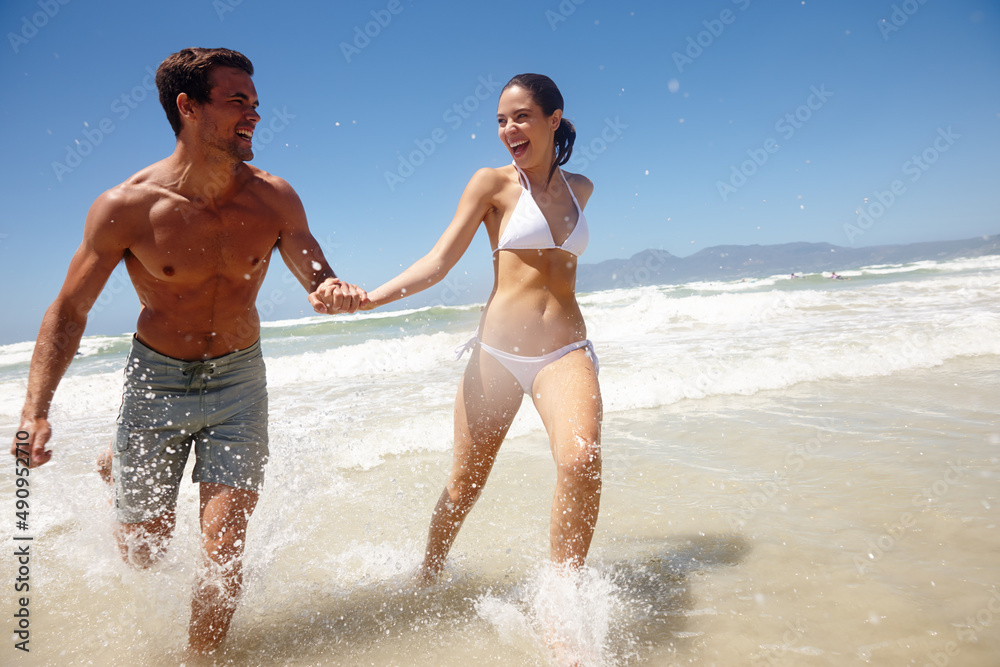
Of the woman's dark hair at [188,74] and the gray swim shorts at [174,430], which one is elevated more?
the woman's dark hair at [188,74]

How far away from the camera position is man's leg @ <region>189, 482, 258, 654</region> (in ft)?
7.89

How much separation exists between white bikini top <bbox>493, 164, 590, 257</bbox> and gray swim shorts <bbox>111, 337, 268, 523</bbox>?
57.9 inches

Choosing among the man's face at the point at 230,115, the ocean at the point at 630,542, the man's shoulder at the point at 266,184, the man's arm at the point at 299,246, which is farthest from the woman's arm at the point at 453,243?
the ocean at the point at 630,542

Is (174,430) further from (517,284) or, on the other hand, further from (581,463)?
(581,463)

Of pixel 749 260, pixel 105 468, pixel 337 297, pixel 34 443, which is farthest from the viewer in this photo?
pixel 749 260

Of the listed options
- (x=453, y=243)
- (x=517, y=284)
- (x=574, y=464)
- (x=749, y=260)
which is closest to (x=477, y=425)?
(x=574, y=464)

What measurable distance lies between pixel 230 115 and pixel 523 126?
1327mm

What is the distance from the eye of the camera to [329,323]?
22.4m

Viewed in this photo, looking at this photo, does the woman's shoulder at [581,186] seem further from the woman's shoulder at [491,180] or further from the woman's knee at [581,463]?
the woman's knee at [581,463]

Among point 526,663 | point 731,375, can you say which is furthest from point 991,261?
point 526,663

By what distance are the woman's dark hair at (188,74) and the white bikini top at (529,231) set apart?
143cm

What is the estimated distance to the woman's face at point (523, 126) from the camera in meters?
2.62

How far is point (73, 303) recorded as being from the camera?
2.33 meters

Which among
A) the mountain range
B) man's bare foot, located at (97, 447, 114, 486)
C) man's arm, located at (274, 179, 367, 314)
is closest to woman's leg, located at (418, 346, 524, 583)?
man's arm, located at (274, 179, 367, 314)
